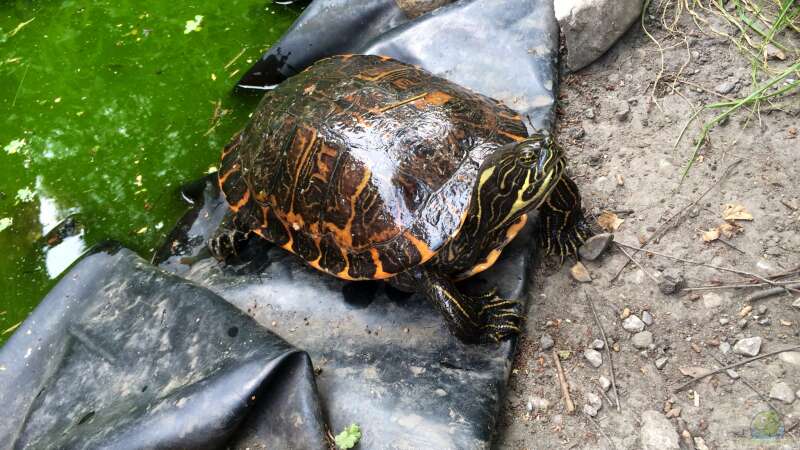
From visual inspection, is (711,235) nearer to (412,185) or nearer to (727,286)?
(727,286)

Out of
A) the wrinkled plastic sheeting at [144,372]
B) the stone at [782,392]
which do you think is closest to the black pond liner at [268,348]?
the wrinkled plastic sheeting at [144,372]

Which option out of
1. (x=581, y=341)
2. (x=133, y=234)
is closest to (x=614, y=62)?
(x=581, y=341)

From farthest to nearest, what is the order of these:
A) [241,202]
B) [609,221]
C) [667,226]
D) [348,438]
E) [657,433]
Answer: [241,202], [609,221], [667,226], [348,438], [657,433]

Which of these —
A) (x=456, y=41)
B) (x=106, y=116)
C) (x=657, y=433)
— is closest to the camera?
(x=657, y=433)

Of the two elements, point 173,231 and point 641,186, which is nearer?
point 641,186

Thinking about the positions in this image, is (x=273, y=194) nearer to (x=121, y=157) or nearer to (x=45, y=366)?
(x=45, y=366)

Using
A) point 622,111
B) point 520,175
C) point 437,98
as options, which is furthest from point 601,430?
point 622,111

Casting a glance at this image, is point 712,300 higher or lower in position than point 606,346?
higher
